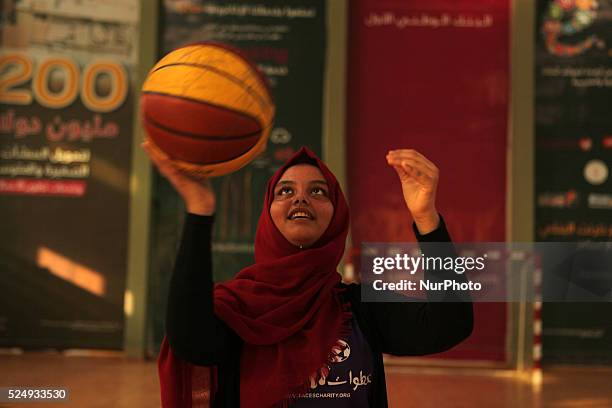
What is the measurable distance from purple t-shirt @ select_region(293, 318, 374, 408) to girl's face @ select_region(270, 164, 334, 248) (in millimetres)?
249

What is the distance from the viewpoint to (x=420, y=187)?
3.90ft

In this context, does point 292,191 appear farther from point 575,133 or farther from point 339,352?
point 575,133

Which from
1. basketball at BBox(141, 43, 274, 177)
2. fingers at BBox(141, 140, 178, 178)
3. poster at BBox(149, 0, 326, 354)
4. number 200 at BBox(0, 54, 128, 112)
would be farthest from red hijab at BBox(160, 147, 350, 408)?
number 200 at BBox(0, 54, 128, 112)

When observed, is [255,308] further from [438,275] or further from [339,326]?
[438,275]

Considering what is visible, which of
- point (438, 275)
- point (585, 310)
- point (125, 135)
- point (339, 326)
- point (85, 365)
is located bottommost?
point (85, 365)

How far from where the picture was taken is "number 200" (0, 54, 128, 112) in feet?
15.2

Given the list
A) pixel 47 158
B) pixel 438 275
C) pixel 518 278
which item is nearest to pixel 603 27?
pixel 518 278

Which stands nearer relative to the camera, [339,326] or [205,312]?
[205,312]

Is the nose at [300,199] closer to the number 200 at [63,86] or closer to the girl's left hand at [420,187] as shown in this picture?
the girl's left hand at [420,187]

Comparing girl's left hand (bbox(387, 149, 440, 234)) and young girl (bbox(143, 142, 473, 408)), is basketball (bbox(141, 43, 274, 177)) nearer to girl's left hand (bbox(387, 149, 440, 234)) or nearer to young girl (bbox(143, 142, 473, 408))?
young girl (bbox(143, 142, 473, 408))

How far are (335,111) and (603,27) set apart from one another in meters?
2.18

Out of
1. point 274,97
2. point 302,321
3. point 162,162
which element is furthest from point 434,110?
point 162,162

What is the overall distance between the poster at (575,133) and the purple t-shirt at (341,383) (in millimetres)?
3636

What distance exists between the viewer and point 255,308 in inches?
49.0
